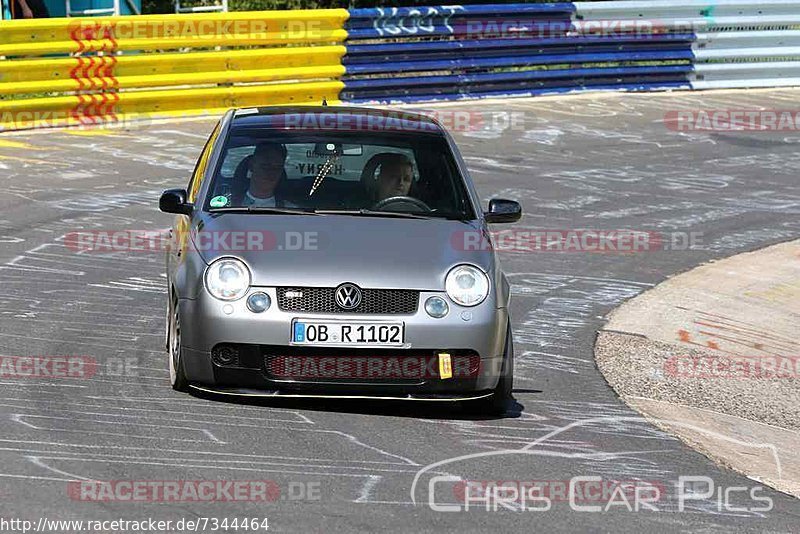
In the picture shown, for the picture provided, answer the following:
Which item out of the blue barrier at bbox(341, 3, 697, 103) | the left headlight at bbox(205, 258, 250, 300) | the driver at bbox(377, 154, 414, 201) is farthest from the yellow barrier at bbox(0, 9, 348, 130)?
the left headlight at bbox(205, 258, 250, 300)

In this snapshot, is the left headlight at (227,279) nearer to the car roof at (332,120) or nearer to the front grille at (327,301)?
the front grille at (327,301)

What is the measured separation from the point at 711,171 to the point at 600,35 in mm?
4970

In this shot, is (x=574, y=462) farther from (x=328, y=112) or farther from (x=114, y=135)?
(x=114, y=135)

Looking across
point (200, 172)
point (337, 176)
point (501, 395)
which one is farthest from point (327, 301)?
point (200, 172)

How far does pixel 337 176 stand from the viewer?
8273mm

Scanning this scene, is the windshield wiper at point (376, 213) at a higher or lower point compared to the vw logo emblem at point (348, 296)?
higher

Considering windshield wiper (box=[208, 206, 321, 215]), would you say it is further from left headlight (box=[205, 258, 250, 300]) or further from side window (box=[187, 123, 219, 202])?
left headlight (box=[205, 258, 250, 300])

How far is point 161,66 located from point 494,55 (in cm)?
518

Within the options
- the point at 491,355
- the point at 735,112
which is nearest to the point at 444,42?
the point at 735,112

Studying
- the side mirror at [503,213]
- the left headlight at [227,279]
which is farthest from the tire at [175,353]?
the side mirror at [503,213]

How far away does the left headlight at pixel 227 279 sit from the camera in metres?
7.11

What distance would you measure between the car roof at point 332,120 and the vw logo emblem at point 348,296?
5.32 ft

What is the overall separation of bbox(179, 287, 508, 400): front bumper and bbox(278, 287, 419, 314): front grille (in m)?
0.04

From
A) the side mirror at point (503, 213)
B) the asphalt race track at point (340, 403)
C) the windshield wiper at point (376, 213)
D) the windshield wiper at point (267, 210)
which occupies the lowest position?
the asphalt race track at point (340, 403)
